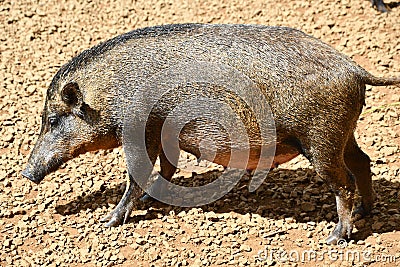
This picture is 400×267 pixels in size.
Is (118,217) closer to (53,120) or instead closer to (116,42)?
(53,120)

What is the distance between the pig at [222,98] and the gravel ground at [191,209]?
234mm

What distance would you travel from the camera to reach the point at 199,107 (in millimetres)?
5555

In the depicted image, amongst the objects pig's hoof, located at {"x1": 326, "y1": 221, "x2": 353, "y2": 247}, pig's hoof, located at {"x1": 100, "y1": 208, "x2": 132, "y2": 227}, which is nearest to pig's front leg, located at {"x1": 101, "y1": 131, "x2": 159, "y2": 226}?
pig's hoof, located at {"x1": 100, "y1": 208, "x2": 132, "y2": 227}

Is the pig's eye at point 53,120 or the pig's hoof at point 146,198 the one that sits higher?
the pig's eye at point 53,120

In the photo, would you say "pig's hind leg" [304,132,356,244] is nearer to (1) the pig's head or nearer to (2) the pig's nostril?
(1) the pig's head

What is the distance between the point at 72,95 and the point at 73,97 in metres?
0.02

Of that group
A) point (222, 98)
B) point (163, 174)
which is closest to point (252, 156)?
point (222, 98)

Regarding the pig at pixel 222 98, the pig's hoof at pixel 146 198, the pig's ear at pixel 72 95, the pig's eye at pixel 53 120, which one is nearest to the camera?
the pig at pixel 222 98

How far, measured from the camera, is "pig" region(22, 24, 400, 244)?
5.33 meters

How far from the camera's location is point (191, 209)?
20.7 ft

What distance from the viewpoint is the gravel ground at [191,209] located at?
5.76m

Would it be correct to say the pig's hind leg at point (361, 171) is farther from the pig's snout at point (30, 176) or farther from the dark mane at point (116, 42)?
the pig's snout at point (30, 176)

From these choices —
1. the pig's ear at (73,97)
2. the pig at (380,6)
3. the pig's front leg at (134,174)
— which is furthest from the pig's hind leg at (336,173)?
the pig at (380,6)

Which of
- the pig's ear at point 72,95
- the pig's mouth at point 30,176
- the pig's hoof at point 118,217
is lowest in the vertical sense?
the pig's hoof at point 118,217
